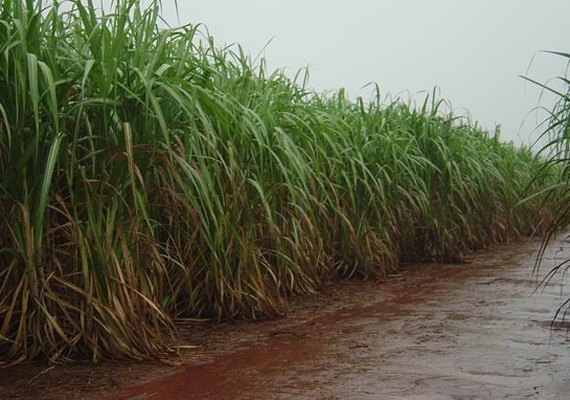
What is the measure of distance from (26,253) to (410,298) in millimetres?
1963

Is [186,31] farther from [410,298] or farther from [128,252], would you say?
[410,298]

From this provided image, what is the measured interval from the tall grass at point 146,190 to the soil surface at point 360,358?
0.44 feet

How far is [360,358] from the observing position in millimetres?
2152

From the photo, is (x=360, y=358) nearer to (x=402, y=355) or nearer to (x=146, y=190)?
(x=402, y=355)

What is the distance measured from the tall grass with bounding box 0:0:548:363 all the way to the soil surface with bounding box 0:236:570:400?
0.44ft

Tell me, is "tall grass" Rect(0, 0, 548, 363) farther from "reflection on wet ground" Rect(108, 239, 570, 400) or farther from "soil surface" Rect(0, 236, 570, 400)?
"reflection on wet ground" Rect(108, 239, 570, 400)

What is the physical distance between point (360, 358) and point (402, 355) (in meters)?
0.14

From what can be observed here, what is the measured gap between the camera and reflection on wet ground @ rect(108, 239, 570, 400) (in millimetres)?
1792

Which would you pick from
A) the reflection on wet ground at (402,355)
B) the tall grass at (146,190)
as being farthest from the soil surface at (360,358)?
the tall grass at (146,190)

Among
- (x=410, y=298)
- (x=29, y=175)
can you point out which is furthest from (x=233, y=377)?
(x=410, y=298)

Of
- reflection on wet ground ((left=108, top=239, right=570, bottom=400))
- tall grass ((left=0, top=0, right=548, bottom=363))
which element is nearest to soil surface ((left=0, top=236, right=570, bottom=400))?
reflection on wet ground ((left=108, top=239, right=570, bottom=400))

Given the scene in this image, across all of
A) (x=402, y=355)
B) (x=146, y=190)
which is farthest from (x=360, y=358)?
(x=146, y=190)

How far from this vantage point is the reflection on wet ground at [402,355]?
1792mm

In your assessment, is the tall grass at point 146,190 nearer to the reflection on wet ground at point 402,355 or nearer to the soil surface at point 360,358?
the soil surface at point 360,358
